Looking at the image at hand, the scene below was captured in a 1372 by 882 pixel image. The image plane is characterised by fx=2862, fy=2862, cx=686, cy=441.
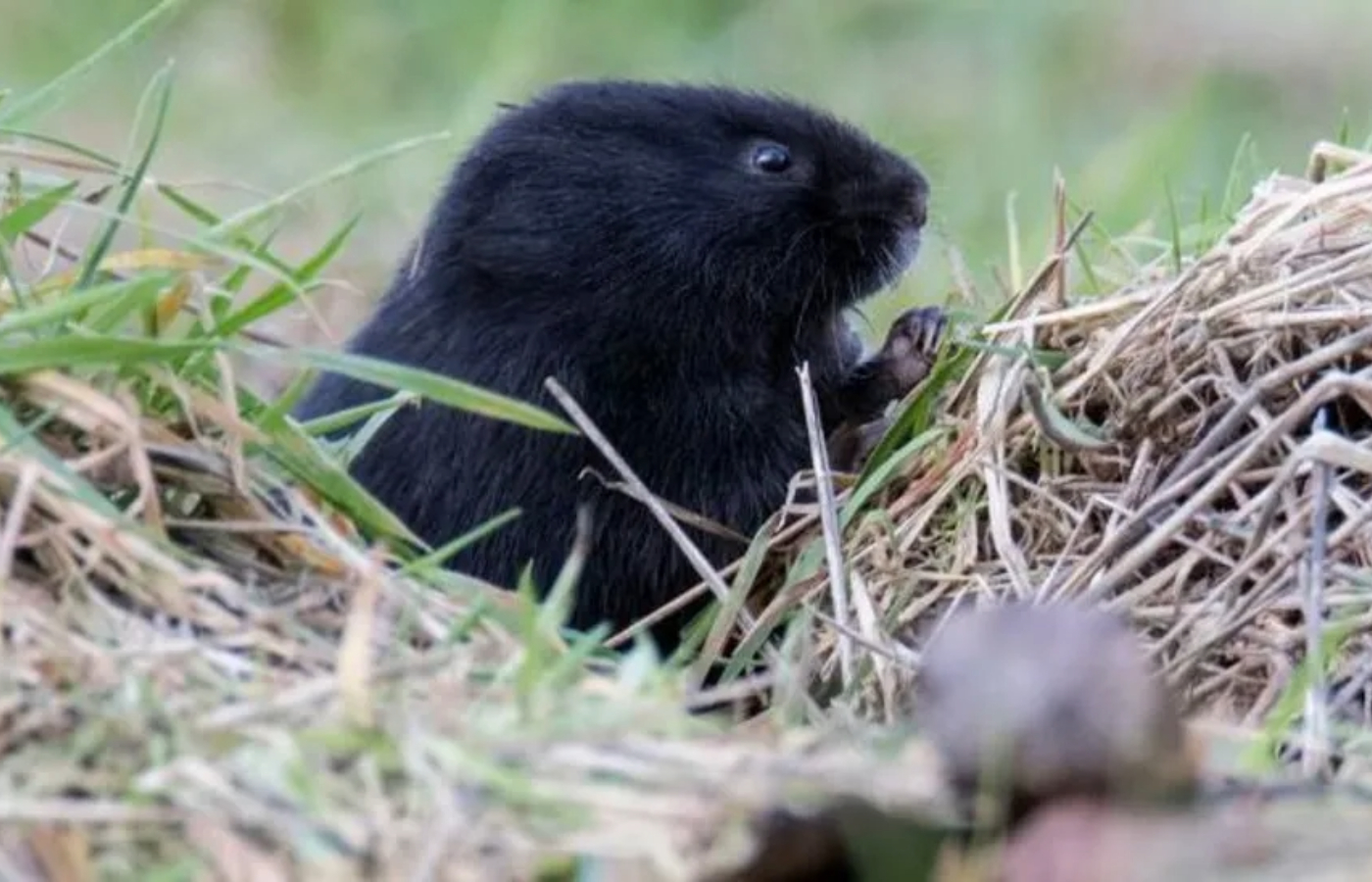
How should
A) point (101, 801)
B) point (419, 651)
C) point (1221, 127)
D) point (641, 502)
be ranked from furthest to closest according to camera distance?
point (1221, 127)
point (641, 502)
point (419, 651)
point (101, 801)

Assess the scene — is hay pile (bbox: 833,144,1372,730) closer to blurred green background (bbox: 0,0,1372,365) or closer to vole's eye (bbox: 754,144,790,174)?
vole's eye (bbox: 754,144,790,174)

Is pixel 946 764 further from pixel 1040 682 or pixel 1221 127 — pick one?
pixel 1221 127

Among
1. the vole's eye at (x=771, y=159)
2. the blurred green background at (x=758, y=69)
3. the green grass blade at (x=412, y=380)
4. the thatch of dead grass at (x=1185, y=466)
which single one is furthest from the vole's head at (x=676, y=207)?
the blurred green background at (x=758, y=69)

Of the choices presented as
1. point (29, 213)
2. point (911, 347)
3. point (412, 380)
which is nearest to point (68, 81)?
point (29, 213)

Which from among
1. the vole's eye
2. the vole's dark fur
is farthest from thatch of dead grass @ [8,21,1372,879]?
the vole's eye

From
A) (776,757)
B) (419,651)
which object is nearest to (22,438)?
(419,651)
